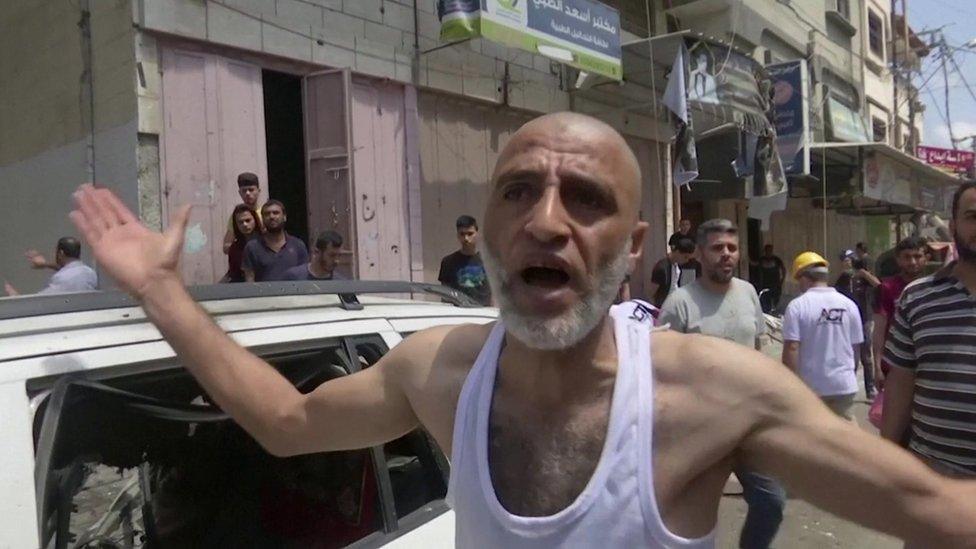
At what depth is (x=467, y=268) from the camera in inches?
241

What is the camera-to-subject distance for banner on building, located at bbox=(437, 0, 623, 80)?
6.93 metres

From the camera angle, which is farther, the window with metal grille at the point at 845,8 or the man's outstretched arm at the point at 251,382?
the window with metal grille at the point at 845,8

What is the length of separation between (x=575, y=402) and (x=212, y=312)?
46.8 inches

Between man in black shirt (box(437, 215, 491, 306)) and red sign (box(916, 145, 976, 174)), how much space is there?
27.2 meters

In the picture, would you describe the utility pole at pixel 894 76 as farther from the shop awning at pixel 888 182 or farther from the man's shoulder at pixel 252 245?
the man's shoulder at pixel 252 245

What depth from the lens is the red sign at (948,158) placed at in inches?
1090

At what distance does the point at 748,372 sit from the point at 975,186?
2.01 metres

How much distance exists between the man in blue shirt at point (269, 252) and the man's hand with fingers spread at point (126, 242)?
370cm

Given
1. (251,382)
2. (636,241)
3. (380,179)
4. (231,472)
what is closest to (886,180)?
(380,179)

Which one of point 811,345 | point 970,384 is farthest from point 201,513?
point 811,345

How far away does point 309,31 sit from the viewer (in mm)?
7098

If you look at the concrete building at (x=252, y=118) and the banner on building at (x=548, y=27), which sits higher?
the banner on building at (x=548, y=27)


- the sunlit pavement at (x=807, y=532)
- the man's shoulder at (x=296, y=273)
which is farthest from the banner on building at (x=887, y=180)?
the man's shoulder at (x=296, y=273)

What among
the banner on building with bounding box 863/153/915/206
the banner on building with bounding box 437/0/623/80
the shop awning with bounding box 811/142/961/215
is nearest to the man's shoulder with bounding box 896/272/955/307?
the banner on building with bounding box 437/0/623/80
